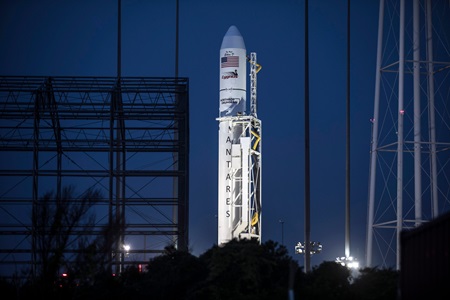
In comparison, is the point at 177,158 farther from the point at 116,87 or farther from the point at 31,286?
the point at 31,286

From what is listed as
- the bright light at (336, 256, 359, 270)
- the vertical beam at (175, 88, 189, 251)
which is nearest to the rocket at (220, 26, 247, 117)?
the bright light at (336, 256, 359, 270)

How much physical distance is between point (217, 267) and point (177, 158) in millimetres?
17827

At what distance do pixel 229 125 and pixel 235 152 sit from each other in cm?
184

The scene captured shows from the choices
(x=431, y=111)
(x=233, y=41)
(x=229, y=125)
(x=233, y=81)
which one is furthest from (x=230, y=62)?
(x=431, y=111)

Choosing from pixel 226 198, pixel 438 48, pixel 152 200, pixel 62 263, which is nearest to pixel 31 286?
pixel 62 263

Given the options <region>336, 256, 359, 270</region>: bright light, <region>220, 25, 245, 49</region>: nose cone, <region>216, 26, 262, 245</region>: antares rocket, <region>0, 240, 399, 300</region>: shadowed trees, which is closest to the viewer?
<region>0, 240, 399, 300</region>: shadowed trees

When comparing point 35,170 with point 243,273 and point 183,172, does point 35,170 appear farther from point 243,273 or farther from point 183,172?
point 243,273

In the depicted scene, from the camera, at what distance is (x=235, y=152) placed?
67.1m

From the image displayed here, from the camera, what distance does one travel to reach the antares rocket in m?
66.6

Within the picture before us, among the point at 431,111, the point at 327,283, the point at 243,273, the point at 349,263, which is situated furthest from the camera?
the point at 431,111

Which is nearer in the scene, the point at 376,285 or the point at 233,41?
the point at 376,285

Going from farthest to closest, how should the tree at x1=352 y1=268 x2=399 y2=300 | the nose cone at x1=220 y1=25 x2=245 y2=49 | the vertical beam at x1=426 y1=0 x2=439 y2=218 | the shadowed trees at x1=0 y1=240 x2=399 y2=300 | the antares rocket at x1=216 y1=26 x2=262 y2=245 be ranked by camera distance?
the nose cone at x1=220 y1=25 x2=245 y2=49, the antares rocket at x1=216 y1=26 x2=262 y2=245, the vertical beam at x1=426 y1=0 x2=439 y2=218, the shadowed trees at x1=0 y1=240 x2=399 y2=300, the tree at x1=352 y1=268 x2=399 y2=300

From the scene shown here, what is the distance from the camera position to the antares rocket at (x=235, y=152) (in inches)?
2621

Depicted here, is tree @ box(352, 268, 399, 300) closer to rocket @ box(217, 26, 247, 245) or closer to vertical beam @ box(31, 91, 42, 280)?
vertical beam @ box(31, 91, 42, 280)
